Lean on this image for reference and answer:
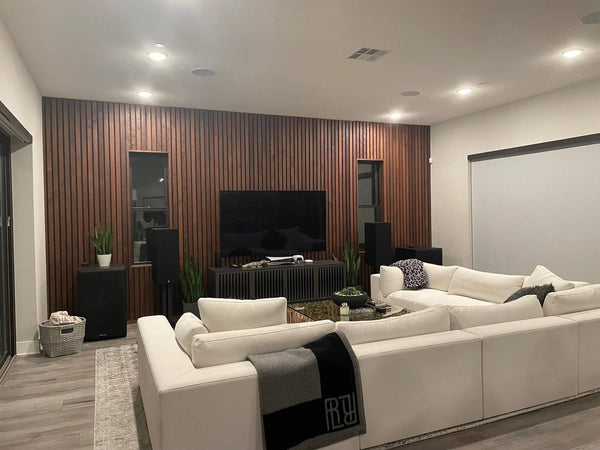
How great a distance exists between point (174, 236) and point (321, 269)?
1983mm

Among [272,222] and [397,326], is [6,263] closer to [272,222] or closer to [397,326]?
[272,222]

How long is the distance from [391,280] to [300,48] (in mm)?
2848

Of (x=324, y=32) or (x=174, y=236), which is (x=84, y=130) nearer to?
(x=174, y=236)

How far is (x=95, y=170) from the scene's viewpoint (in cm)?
567

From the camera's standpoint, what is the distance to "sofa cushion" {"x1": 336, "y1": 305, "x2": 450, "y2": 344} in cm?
267

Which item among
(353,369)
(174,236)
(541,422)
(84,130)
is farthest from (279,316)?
(84,130)

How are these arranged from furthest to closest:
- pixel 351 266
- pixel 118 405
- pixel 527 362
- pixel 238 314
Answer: pixel 351 266
pixel 118 405
pixel 527 362
pixel 238 314

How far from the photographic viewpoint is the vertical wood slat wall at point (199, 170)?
5547 mm

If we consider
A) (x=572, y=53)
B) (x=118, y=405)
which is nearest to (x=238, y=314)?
(x=118, y=405)

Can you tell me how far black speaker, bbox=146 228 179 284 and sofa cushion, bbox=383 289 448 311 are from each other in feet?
8.10

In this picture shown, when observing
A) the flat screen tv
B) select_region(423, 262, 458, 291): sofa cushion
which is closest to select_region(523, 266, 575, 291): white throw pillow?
select_region(423, 262, 458, 291): sofa cushion

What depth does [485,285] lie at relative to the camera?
4863 mm

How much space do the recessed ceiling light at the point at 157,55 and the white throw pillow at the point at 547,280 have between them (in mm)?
3768

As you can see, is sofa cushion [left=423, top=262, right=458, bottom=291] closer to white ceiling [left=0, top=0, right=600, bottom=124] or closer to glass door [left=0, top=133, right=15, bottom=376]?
white ceiling [left=0, top=0, right=600, bottom=124]
